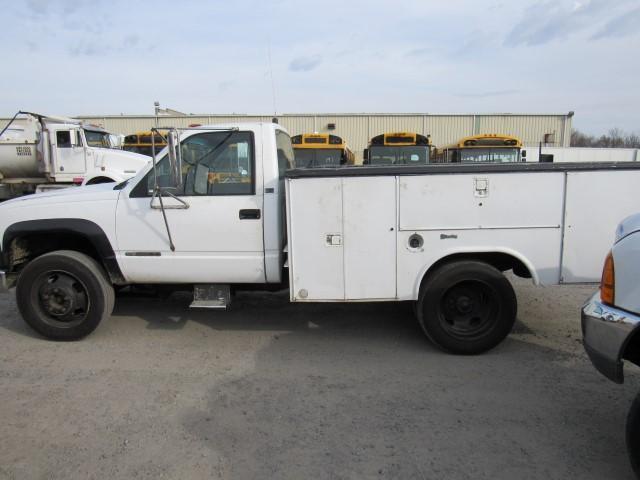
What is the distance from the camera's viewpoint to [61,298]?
477cm

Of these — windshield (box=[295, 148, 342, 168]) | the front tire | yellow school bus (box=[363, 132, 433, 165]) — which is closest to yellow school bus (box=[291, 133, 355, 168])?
windshield (box=[295, 148, 342, 168])

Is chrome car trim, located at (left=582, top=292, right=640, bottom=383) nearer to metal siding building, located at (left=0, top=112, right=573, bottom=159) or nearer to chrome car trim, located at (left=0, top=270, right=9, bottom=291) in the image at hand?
chrome car trim, located at (left=0, top=270, right=9, bottom=291)

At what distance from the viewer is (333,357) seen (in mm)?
4438

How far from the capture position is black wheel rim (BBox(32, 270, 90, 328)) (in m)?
4.73

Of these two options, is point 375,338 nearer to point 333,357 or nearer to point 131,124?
point 333,357

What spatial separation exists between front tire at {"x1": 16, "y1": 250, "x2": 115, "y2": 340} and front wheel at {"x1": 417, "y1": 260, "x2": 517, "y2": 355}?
10.3ft

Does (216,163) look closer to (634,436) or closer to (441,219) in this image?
(441,219)

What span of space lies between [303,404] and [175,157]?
237 cm

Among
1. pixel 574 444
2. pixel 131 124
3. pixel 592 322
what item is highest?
pixel 131 124

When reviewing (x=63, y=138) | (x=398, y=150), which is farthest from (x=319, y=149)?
(x=63, y=138)

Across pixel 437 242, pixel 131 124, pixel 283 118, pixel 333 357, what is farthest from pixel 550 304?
pixel 131 124

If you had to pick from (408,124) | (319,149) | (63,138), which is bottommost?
(319,149)

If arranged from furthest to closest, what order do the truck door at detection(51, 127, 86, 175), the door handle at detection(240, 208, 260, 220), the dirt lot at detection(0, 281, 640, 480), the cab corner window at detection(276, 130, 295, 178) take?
the truck door at detection(51, 127, 86, 175) < the cab corner window at detection(276, 130, 295, 178) < the door handle at detection(240, 208, 260, 220) < the dirt lot at detection(0, 281, 640, 480)

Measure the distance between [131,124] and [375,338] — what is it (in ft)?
113
